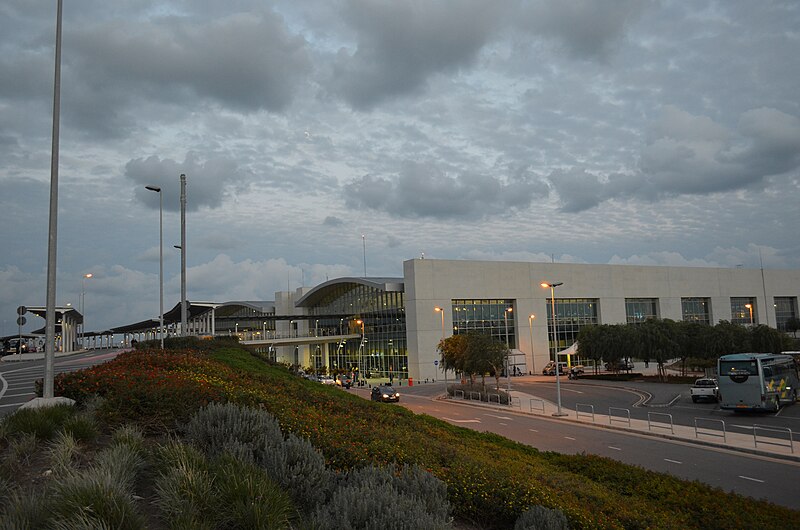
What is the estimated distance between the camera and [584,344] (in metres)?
62.4

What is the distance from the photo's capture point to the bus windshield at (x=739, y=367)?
2925cm

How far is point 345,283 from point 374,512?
8149 cm

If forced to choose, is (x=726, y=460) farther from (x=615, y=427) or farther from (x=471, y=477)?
(x=471, y=477)

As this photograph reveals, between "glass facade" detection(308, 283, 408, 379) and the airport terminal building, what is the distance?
0.15 metres

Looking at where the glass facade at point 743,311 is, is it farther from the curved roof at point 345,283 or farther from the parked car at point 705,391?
the parked car at point 705,391

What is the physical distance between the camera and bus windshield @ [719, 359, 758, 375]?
96.0ft

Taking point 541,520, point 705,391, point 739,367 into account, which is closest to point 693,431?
point 739,367

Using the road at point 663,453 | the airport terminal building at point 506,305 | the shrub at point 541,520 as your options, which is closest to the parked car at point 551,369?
the airport terminal building at point 506,305

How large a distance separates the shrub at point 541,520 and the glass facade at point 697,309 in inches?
3608

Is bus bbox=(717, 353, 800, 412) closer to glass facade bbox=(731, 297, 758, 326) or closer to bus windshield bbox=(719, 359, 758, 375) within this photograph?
bus windshield bbox=(719, 359, 758, 375)

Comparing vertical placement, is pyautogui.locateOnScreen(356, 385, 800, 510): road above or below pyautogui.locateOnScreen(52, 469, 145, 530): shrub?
below

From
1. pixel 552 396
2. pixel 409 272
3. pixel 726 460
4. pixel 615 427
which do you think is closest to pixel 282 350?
pixel 409 272

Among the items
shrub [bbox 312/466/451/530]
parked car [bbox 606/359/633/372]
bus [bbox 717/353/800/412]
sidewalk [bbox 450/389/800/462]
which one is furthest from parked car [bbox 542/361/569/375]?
shrub [bbox 312/466/451/530]

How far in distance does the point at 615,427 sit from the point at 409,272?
45.0 meters
